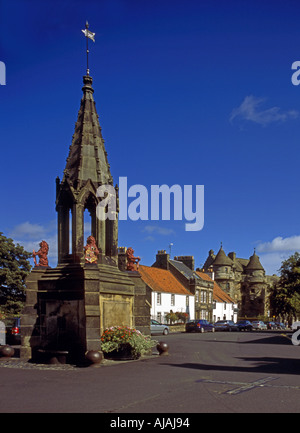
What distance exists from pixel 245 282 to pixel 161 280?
5549cm

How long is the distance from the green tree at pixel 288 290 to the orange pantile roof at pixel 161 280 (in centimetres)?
1376

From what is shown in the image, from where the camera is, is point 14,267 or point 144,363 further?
point 14,267

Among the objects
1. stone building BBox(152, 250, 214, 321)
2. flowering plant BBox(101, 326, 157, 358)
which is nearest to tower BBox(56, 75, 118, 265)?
flowering plant BBox(101, 326, 157, 358)

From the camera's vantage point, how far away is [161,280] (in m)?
65.5

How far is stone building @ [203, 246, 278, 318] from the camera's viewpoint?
352 feet

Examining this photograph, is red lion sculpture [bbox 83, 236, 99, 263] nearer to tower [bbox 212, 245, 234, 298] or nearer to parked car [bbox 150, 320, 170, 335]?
parked car [bbox 150, 320, 170, 335]

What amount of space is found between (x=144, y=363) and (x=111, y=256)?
463 centimetres

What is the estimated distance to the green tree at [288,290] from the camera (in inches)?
1981

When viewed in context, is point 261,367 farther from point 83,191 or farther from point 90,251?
point 83,191

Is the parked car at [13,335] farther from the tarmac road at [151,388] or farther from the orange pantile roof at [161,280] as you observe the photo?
the orange pantile roof at [161,280]

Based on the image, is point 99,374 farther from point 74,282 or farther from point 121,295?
point 121,295

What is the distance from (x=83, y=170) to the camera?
18.8 m

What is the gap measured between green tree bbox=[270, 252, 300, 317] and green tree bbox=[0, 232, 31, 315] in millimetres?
26301

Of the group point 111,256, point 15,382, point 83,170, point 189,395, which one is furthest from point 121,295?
point 189,395
